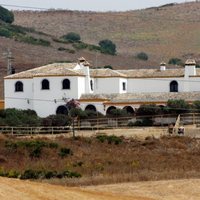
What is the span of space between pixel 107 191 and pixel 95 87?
4372cm

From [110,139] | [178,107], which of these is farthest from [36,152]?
[178,107]

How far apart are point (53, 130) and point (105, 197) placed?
3459 cm

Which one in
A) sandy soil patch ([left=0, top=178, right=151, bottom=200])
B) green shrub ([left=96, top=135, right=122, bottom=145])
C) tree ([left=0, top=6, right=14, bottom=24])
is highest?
tree ([left=0, top=6, right=14, bottom=24])

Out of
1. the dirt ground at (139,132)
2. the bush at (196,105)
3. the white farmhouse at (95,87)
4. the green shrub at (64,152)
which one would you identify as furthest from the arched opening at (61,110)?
the green shrub at (64,152)

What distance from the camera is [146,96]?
65.8 meters

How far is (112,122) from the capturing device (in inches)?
2398

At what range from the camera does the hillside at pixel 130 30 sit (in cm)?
13088

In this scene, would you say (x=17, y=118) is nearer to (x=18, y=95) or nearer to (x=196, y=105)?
(x=18, y=95)

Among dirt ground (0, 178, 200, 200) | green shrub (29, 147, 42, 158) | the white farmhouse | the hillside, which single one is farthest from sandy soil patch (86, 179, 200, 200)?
the hillside

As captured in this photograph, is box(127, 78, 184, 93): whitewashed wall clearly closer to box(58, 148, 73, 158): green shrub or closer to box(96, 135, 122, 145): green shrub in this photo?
box(96, 135, 122, 145): green shrub

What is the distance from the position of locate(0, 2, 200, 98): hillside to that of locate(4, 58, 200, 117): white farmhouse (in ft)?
139

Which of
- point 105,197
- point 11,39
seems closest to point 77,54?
point 11,39

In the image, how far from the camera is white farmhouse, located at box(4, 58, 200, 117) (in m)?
65.6

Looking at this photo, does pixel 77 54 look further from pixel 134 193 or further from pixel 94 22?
pixel 134 193
